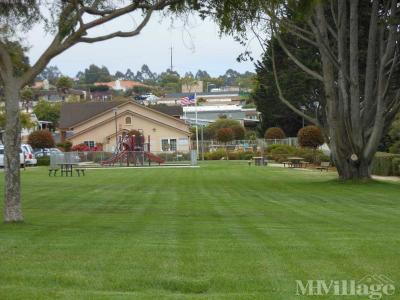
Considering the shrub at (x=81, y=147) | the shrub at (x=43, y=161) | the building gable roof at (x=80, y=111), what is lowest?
the shrub at (x=43, y=161)

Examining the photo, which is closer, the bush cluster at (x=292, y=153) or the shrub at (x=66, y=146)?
the bush cluster at (x=292, y=153)

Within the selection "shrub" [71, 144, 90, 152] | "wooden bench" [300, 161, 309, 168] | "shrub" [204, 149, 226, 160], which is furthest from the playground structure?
"shrub" [204, 149, 226, 160]

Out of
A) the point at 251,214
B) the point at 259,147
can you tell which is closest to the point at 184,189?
the point at 251,214

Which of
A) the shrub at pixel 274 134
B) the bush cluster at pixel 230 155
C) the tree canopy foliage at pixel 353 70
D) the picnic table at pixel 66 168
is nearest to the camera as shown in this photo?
the tree canopy foliage at pixel 353 70

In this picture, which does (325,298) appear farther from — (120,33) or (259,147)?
(259,147)

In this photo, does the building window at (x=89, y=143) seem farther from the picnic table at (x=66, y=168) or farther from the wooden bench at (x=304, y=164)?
the picnic table at (x=66, y=168)

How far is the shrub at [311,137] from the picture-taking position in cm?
7056

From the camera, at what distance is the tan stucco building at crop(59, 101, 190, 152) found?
Result: 79562 mm

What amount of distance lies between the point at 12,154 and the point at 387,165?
2993 centimetres

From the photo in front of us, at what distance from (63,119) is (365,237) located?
7899cm

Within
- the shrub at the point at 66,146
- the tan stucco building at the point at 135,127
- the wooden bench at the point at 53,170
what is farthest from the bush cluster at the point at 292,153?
the wooden bench at the point at 53,170

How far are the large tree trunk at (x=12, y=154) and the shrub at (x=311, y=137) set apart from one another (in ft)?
188

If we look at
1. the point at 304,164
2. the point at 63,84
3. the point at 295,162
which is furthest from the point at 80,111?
the point at 63,84

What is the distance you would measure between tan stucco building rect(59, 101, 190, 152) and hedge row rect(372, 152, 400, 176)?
38.8 m
